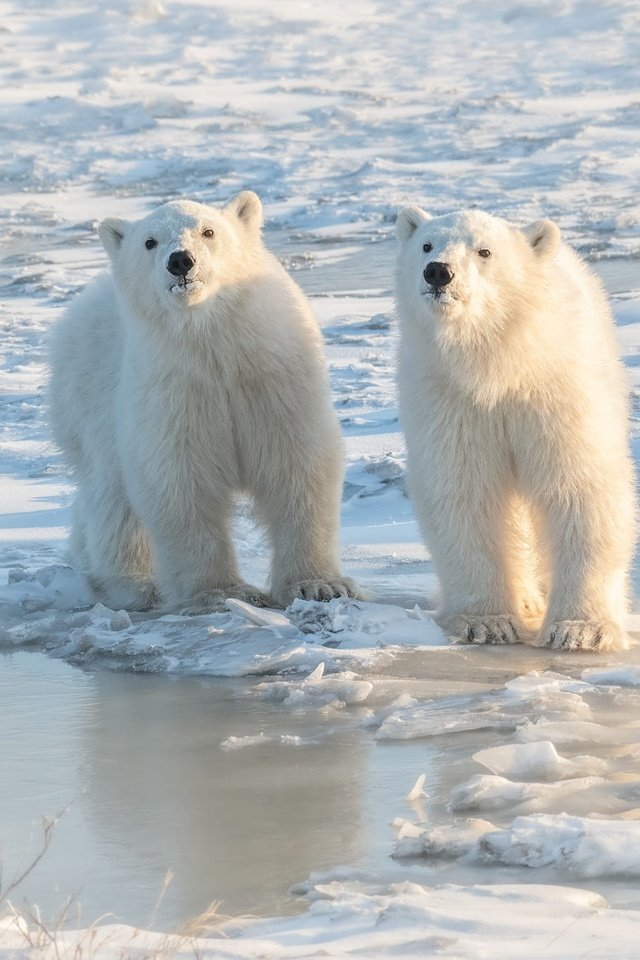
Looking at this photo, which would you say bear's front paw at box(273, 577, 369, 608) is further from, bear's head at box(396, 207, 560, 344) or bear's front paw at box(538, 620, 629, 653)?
bear's head at box(396, 207, 560, 344)

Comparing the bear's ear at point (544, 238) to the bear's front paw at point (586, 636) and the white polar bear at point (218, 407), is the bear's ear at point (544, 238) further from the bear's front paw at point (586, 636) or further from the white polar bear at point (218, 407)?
the bear's front paw at point (586, 636)

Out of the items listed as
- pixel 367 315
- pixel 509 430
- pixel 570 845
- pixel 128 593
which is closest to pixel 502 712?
pixel 509 430

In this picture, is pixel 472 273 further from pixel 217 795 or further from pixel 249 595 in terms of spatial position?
pixel 217 795

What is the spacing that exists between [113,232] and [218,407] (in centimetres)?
77

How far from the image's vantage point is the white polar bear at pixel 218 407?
16.9 feet

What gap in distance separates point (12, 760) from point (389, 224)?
32.8 feet

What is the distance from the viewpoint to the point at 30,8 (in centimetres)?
2305

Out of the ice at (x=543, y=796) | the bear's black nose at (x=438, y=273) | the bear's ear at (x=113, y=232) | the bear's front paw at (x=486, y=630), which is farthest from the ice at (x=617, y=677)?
the bear's ear at (x=113, y=232)

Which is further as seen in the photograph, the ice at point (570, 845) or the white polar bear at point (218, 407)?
the white polar bear at point (218, 407)

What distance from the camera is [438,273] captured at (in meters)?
4.49

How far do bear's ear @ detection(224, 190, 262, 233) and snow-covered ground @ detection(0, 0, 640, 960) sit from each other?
133 cm

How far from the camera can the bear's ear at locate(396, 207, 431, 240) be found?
16.3ft

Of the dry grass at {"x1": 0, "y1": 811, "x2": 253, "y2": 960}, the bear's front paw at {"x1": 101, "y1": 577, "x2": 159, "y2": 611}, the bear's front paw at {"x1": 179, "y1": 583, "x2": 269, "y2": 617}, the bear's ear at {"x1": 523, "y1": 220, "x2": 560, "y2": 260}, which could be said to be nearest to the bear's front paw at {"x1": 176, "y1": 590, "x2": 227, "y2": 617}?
the bear's front paw at {"x1": 179, "y1": 583, "x2": 269, "y2": 617}

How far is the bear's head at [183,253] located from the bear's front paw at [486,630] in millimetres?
1325
